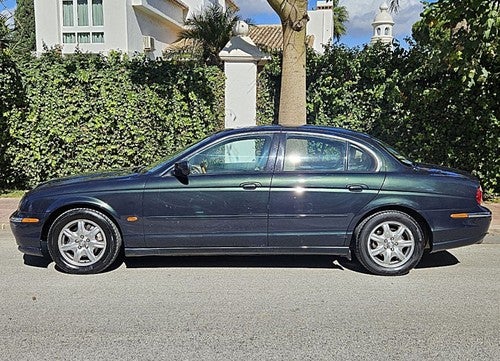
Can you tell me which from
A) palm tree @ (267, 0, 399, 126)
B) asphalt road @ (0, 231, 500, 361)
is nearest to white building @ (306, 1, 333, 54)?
palm tree @ (267, 0, 399, 126)

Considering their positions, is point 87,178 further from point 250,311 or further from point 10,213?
point 10,213

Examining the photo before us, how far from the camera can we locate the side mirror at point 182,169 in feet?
16.2

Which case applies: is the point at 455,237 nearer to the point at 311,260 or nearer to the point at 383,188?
the point at 383,188

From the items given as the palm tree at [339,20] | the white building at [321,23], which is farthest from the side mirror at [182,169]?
the palm tree at [339,20]

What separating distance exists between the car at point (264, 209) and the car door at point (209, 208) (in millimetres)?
11

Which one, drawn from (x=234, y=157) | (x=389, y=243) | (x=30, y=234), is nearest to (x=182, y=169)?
(x=234, y=157)

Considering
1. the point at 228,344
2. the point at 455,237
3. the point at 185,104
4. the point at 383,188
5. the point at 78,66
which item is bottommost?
the point at 228,344

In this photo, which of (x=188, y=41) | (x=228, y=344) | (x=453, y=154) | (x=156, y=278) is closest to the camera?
(x=228, y=344)

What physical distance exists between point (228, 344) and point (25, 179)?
759cm

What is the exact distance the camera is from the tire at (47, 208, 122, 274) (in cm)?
504

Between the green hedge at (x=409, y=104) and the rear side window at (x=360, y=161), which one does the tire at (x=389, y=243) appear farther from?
the green hedge at (x=409, y=104)

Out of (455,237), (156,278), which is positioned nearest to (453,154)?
(455,237)

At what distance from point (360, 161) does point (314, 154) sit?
0.51 metres

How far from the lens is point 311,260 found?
5637 mm
